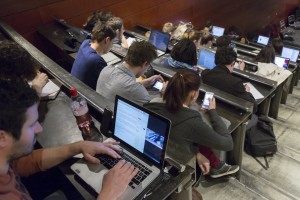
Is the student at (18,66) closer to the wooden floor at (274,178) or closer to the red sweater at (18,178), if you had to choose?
the red sweater at (18,178)

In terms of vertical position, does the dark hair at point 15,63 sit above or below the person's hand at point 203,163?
above

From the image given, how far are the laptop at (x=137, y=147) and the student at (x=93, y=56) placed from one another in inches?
49.3

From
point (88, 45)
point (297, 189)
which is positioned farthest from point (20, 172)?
point (297, 189)

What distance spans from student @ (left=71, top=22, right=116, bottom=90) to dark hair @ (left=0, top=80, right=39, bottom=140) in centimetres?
150

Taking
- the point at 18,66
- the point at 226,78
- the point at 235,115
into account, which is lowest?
the point at 235,115

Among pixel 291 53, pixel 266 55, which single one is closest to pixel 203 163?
pixel 266 55

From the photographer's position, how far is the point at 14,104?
1089mm

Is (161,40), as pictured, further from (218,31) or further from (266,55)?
(218,31)

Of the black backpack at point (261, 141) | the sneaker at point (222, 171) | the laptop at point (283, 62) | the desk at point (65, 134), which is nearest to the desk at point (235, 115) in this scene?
the sneaker at point (222, 171)

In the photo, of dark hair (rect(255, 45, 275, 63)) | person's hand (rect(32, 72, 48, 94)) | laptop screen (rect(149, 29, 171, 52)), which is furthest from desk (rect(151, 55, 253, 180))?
dark hair (rect(255, 45, 275, 63))

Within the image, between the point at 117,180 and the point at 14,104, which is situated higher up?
the point at 14,104

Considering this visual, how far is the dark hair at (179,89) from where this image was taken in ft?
5.73

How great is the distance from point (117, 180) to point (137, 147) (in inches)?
10.6

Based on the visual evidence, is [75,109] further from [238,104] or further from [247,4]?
[247,4]
